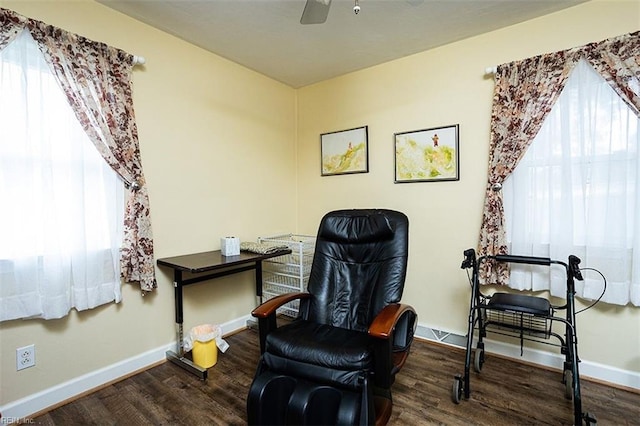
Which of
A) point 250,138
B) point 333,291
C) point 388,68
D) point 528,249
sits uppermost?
point 388,68

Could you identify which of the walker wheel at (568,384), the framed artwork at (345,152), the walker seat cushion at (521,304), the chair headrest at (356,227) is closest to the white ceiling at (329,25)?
the framed artwork at (345,152)

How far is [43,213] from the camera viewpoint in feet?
6.15

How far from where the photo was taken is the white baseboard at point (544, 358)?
2080mm

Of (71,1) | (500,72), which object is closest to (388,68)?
(500,72)

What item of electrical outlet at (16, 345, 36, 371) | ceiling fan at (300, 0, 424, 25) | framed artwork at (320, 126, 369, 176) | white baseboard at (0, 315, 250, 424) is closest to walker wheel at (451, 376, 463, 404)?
framed artwork at (320, 126, 369, 176)

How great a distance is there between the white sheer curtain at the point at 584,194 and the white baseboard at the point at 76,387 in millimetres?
2759

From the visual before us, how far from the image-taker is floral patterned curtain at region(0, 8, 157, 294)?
6.17 ft

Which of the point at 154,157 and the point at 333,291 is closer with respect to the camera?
the point at 333,291

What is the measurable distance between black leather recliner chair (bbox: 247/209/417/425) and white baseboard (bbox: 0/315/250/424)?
3.79 ft

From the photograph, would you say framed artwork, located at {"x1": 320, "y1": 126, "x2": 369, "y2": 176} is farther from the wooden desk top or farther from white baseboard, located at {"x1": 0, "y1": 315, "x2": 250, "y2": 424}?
white baseboard, located at {"x1": 0, "y1": 315, "x2": 250, "y2": 424}

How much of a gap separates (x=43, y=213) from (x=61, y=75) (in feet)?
2.70

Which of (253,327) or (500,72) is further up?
(500,72)

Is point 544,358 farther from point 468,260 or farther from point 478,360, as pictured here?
point 468,260

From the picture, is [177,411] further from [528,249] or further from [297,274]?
[528,249]
